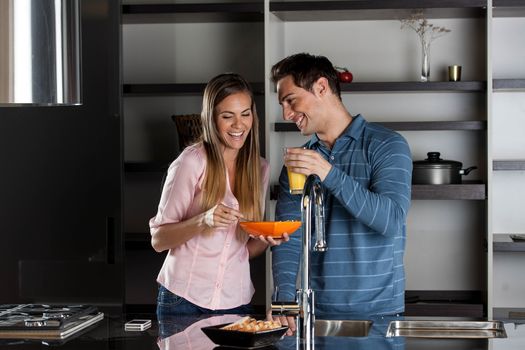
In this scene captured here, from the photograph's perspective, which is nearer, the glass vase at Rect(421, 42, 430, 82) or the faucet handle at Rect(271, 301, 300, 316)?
the faucet handle at Rect(271, 301, 300, 316)

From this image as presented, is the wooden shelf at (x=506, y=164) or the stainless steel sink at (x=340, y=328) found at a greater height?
the wooden shelf at (x=506, y=164)

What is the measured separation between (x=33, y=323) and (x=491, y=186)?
9.04 ft

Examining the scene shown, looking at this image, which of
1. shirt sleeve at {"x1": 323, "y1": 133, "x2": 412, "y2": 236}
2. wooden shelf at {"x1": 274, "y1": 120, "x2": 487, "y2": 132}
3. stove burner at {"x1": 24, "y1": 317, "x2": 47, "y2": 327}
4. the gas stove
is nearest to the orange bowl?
shirt sleeve at {"x1": 323, "y1": 133, "x2": 412, "y2": 236}

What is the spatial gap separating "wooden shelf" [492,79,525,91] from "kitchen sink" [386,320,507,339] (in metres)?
2.25

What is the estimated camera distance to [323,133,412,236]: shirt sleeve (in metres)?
2.90

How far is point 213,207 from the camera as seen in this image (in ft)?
10.3

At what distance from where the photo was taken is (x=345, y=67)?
16.9ft

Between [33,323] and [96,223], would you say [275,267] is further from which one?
[96,223]

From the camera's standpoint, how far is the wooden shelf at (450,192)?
467 cm

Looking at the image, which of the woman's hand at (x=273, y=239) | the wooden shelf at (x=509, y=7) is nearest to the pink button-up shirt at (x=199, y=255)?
the woman's hand at (x=273, y=239)

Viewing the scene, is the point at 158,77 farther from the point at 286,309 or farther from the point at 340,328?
the point at 286,309

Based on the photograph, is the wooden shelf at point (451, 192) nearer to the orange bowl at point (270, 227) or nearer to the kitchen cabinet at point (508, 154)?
the kitchen cabinet at point (508, 154)

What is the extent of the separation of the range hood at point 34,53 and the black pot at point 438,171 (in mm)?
2466

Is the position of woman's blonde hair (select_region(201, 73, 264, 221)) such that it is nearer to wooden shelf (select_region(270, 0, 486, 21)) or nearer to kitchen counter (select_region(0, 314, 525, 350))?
kitchen counter (select_region(0, 314, 525, 350))
